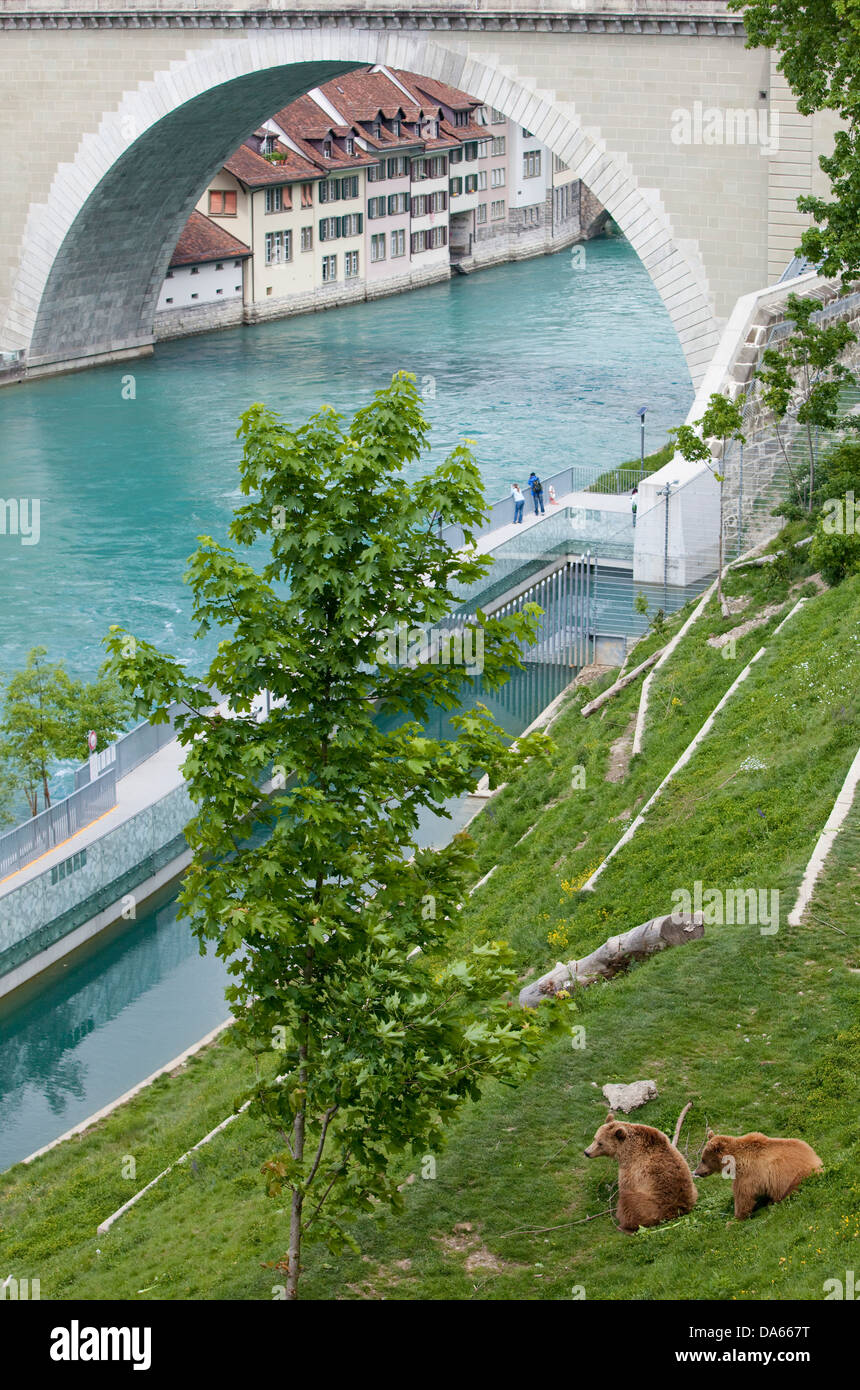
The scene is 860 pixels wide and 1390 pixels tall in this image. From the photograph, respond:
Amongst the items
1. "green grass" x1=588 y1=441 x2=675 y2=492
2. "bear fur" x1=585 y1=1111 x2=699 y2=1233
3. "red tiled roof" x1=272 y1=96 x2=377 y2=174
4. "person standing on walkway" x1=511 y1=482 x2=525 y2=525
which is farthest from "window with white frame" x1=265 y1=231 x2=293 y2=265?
"bear fur" x1=585 y1=1111 x2=699 y2=1233

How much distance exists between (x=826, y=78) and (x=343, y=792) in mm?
18545

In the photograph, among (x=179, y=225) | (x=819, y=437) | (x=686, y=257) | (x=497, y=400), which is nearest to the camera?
(x=819, y=437)

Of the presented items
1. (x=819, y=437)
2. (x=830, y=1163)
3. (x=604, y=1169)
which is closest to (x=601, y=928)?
(x=604, y=1169)

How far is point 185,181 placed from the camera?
2539 inches

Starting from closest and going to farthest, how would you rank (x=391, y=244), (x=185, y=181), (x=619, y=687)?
(x=619, y=687) < (x=185, y=181) < (x=391, y=244)

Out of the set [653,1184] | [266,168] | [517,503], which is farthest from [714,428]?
[266,168]

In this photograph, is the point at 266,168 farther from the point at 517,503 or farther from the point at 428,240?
the point at 517,503

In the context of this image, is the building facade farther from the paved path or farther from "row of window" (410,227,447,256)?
the paved path

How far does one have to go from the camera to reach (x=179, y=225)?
6675 centimetres

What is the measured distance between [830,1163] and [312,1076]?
3.39 meters

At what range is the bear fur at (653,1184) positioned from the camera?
1226 cm

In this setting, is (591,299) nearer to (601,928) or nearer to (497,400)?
(497,400)

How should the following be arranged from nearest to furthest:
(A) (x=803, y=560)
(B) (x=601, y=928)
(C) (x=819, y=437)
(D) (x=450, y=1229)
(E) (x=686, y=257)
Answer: (D) (x=450, y=1229), (B) (x=601, y=928), (A) (x=803, y=560), (C) (x=819, y=437), (E) (x=686, y=257)

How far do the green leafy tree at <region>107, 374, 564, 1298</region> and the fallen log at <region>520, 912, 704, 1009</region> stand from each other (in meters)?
4.22
